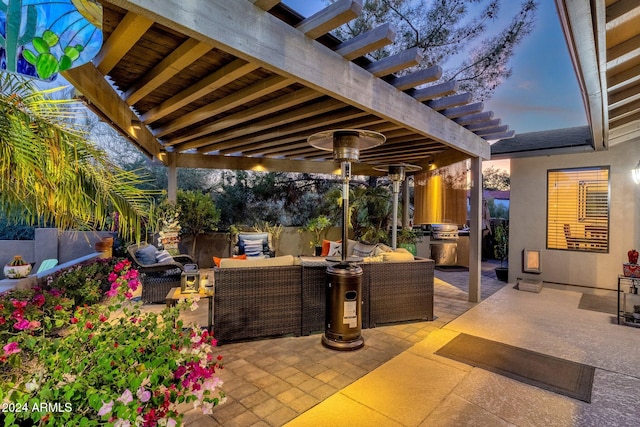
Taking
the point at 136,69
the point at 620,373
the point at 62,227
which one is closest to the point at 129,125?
the point at 136,69

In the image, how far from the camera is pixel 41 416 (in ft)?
3.39

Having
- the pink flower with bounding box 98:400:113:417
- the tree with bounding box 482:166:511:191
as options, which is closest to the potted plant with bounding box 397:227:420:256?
the pink flower with bounding box 98:400:113:417

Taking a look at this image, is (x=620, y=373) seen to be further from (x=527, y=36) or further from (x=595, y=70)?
(x=527, y=36)

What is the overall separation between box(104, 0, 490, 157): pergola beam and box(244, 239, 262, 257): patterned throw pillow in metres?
4.45

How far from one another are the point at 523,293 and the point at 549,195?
7.20 ft

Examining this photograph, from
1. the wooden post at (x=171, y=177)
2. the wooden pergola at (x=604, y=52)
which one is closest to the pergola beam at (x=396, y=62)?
the wooden pergola at (x=604, y=52)

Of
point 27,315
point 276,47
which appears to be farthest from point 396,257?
point 27,315

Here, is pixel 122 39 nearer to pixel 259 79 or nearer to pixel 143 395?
pixel 259 79

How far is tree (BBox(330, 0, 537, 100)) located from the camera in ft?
27.4

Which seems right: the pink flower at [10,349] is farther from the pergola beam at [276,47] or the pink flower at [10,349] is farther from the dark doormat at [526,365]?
the dark doormat at [526,365]

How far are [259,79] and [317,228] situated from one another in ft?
18.9

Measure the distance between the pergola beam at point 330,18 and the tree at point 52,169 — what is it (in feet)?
5.35

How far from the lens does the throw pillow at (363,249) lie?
558cm

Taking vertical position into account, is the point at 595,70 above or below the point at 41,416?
above
